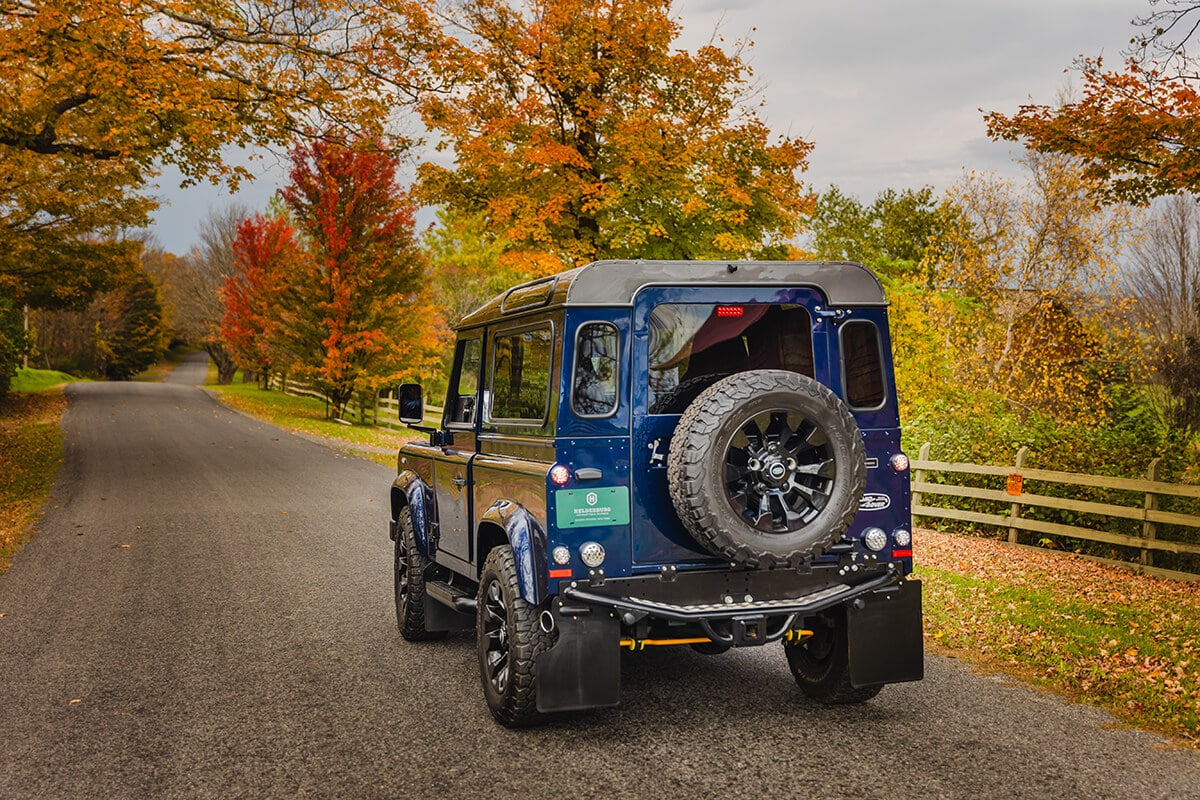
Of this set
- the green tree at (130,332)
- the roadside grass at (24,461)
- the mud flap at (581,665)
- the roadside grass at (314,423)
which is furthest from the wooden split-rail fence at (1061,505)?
the green tree at (130,332)

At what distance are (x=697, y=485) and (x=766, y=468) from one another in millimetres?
379

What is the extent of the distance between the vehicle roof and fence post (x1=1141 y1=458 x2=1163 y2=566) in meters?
7.00

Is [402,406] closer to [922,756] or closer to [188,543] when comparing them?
[922,756]

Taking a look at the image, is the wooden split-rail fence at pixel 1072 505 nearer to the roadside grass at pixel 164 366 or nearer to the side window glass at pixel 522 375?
the side window glass at pixel 522 375

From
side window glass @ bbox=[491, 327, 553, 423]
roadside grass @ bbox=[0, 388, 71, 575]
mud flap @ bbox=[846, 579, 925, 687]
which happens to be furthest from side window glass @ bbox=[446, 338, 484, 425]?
roadside grass @ bbox=[0, 388, 71, 575]

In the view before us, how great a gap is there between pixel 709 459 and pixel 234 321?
41.2m

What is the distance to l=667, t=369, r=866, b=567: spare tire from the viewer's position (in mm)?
4277

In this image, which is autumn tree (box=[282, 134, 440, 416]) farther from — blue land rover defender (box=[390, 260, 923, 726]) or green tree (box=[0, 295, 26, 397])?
blue land rover defender (box=[390, 260, 923, 726])

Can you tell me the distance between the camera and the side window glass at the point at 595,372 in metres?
4.62

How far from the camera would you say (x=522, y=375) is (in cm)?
536

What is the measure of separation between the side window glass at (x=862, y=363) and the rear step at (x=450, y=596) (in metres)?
2.53

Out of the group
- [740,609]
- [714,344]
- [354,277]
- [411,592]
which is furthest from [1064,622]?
[354,277]

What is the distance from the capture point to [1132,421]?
13438 millimetres

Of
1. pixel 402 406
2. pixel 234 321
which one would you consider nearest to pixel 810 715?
pixel 402 406
